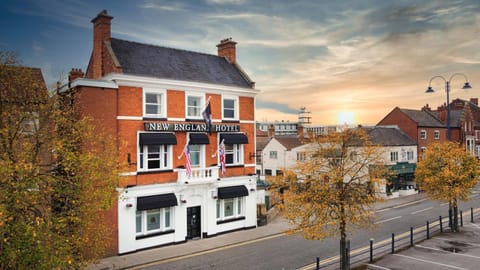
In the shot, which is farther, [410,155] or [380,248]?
[410,155]

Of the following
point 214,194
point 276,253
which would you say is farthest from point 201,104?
point 276,253

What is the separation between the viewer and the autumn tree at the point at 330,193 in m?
16.6

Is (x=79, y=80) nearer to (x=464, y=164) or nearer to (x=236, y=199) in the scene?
(x=236, y=199)

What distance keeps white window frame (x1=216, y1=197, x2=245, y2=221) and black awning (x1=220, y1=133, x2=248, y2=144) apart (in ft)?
14.1

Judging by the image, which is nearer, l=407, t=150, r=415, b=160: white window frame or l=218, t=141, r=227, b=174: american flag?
l=218, t=141, r=227, b=174: american flag

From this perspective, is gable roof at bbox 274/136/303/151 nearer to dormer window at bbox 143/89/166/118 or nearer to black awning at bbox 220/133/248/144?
black awning at bbox 220/133/248/144

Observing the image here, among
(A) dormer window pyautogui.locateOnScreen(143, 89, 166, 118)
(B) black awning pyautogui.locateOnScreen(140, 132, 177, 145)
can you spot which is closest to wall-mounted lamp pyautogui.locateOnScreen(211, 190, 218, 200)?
(B) black awning pyautogui.locateOnScreen(140, 132, 177, 145)

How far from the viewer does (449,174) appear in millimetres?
24641

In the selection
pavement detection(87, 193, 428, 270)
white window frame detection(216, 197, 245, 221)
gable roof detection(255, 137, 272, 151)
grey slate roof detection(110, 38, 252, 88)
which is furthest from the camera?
gable roof detection(255, 137, 272, 151)

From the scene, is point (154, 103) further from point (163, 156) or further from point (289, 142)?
point (289, 142)

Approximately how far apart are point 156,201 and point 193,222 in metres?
3.63

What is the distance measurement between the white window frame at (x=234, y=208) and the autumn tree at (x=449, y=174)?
43.4 ft

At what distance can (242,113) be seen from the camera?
93.0 feet

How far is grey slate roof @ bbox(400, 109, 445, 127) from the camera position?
5304 cm
